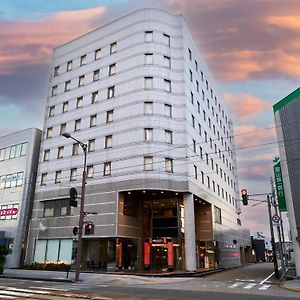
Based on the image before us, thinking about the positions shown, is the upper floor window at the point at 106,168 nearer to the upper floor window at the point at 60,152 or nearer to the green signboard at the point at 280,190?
the upper floor window at the point at 60,152

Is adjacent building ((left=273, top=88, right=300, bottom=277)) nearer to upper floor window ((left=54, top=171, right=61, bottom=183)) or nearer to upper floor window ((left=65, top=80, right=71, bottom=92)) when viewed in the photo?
upper floor window ((left=54, top=171, right=61, bottom=183))

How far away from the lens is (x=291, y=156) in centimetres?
2864

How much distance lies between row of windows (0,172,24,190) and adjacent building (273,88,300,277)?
109 ft

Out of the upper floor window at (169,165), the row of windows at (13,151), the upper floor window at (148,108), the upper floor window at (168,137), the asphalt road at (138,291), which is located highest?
the upper floor window at (148,108)

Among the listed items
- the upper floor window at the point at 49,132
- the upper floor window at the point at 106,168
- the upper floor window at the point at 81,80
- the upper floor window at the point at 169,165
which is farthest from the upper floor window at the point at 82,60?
the upper floor window at the point at 169,165

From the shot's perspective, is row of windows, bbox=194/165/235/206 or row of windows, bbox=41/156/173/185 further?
row of windows, bbox=194/165/235/206

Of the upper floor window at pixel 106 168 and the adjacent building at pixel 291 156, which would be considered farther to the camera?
the upper floor window at pixel 106 168

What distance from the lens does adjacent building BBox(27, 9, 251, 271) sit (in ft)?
116

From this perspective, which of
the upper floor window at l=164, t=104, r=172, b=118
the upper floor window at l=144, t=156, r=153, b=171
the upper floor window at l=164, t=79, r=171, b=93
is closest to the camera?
the upper floor window at l=144, t=156, r=153, b=171

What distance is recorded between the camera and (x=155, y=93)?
37500 millimetres

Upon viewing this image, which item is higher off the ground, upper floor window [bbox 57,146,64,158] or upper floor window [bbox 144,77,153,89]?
upper floor window [bbox 144,77,153,89]

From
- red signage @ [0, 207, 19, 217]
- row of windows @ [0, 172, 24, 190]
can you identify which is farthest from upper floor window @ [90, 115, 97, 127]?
red signage @ [0, 207, 19, 217]

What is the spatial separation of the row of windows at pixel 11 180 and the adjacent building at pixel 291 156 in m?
33.2

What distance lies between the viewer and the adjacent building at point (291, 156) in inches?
1085
